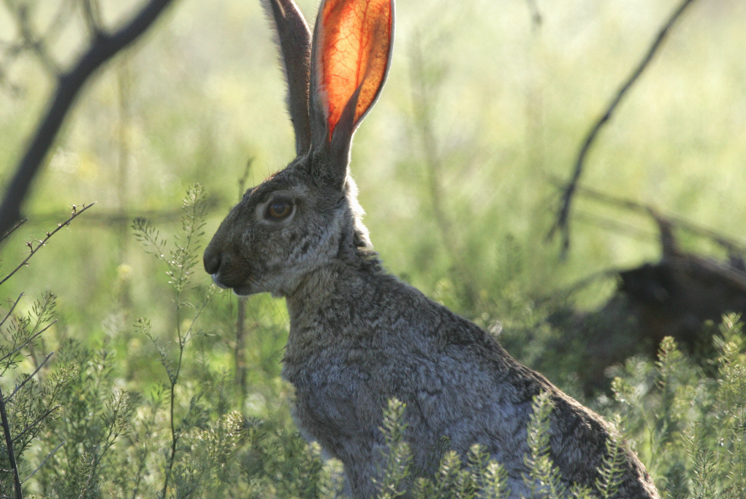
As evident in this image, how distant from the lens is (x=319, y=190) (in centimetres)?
310

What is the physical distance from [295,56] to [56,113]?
1.18 meters

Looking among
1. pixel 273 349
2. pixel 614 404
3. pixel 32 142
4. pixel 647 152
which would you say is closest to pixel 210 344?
pixel 273 349

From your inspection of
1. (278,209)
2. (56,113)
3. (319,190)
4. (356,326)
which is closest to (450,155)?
(319,190)

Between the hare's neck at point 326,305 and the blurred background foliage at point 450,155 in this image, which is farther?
the blurred background foliage at point 450,155

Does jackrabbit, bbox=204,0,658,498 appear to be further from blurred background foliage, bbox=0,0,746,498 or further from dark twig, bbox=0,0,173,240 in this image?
blurred background foliage, bbox=0,0,746,498

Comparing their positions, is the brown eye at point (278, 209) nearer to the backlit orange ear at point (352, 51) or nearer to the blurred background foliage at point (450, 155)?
the backlit orange ear at point (352, 51)

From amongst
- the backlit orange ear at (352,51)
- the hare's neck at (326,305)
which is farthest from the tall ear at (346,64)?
the hare's neck at (326,305)

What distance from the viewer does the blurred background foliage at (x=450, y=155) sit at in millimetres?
5520

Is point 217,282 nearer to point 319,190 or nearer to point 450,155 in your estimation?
point 319,190

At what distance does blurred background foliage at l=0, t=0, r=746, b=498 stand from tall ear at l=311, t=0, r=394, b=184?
155 cm

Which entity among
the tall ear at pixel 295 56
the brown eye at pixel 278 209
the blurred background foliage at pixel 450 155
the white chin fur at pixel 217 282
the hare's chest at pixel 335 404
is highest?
the tall ear at pixel 295 56

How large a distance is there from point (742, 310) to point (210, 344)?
142 inches

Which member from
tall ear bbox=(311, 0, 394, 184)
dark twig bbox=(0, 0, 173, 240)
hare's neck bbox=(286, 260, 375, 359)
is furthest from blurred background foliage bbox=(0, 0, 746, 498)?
dark twig bbox=(0, 0, 173, 240)

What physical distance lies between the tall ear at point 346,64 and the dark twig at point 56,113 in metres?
0.71
